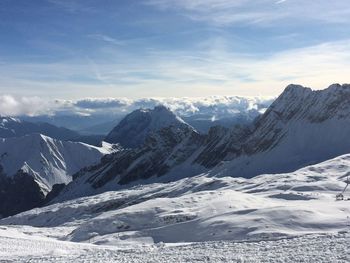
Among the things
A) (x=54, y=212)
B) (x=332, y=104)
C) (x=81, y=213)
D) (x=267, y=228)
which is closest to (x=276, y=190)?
(x=267, y=228)

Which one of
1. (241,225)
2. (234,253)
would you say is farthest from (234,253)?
(241,225)

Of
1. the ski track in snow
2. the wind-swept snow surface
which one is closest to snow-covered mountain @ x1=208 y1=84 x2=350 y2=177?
the wind-swept snow surface

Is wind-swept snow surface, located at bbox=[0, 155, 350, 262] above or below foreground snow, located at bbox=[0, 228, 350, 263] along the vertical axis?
below

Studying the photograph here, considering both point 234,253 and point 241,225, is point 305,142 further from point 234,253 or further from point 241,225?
point 234,253

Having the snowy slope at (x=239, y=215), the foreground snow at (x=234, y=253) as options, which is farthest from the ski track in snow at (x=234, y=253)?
the snowy slope at (x=239, y=215)

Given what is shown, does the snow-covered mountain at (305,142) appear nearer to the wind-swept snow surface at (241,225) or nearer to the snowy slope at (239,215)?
the snowy slope at (239,215)

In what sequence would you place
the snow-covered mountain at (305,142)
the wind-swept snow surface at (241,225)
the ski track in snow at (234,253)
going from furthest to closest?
the snow-covered mountain at (305,142), the wind-swept snow surface at (241,225), the ski track in snow at (234,253)

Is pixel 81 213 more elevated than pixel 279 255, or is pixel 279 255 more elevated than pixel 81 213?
pixel 279 255

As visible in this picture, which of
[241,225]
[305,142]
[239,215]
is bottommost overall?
[239,215]

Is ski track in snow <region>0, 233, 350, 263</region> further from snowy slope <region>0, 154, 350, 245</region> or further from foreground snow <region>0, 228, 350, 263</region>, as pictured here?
snowy slope <region>0, 154, 350, 245</region>

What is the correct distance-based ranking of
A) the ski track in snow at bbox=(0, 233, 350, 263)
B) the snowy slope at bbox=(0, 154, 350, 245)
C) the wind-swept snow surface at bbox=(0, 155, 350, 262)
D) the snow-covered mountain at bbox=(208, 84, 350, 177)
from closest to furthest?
1. the ski track in snow at bbox=(0, 233, 350, 263)
2. the wind-swept snow surface at bbox=(0, 155, 350, 262)
3. the snowy slope at bbox=(0, 154, 350, 245)
4. the snow-covered mountain at bbox=(208, 84, 350, 177)

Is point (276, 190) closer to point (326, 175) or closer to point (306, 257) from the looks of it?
point (326, 175)
